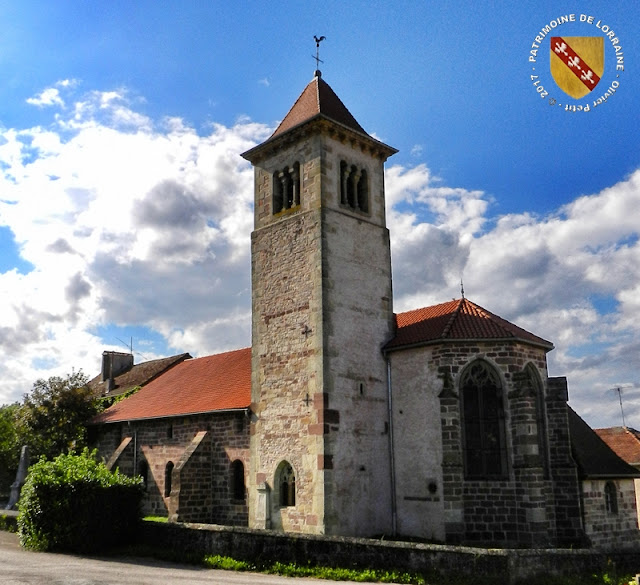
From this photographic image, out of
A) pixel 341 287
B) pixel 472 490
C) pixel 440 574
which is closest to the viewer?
pixel 440 574

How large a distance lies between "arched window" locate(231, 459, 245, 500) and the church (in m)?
0.05

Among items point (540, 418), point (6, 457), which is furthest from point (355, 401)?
point (6, 457)

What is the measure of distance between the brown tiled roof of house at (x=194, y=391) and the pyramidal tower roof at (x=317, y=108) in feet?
29.8

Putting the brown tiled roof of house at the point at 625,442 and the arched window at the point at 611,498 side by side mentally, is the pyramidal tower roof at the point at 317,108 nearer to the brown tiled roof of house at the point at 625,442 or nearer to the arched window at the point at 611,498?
the arched window at the point at 611,498

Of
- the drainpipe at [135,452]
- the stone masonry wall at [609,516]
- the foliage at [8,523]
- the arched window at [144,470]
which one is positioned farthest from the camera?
the drainpipe at [135,452]

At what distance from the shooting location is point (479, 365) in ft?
65.8

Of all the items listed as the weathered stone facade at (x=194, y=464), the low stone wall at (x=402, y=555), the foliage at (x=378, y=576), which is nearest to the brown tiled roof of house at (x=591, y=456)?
the low stone wall at (x=402, y=555)

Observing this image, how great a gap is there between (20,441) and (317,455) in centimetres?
1891

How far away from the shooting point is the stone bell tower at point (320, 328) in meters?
19.9

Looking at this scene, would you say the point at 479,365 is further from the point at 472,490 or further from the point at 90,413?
the point at 90,413

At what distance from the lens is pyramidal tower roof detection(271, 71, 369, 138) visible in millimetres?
23203

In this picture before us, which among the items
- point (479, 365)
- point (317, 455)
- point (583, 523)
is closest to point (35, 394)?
point (317, 455)

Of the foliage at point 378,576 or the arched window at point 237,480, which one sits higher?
the arched window at point 237,480

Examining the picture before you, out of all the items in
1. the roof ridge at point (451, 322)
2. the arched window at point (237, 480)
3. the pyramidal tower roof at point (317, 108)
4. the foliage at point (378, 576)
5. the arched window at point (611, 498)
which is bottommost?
the foliage at point (378, 576)
